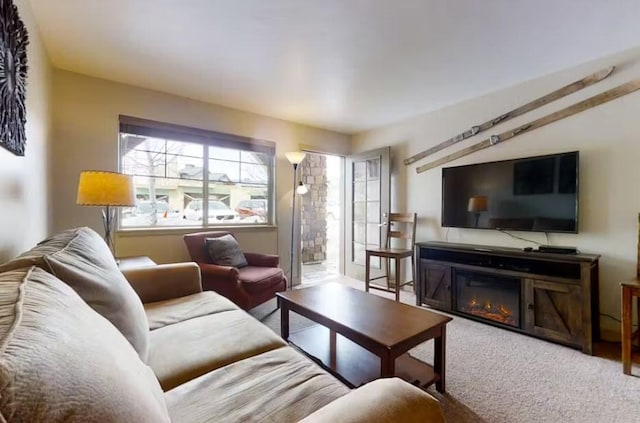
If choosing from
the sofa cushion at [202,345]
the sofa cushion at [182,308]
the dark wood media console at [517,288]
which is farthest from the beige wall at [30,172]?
the dark wood media console at [517,288]

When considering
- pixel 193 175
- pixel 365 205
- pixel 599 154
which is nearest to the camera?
pixel 599 154

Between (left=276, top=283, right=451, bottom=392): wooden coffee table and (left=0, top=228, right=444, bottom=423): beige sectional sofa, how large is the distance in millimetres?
414

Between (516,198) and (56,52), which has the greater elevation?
(56,52)

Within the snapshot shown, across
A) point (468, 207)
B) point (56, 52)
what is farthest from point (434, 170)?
point (56, 52)

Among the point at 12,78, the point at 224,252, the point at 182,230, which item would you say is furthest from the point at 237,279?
the point at 12,78

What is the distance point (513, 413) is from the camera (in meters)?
1.51

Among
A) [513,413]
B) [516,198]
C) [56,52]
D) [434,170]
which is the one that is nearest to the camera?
[513,413]

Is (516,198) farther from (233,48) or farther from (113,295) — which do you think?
(113,295)

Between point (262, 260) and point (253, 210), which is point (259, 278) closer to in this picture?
point (262, 260)

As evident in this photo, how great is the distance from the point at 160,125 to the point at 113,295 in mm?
2454

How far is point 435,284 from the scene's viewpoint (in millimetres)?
3020

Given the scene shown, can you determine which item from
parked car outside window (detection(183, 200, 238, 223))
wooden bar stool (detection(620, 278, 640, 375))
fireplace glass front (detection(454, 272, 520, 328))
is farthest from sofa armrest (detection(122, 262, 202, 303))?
wooden bar stool (detection(620, 278, 640, 375))

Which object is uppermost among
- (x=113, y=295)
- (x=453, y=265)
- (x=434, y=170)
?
(x=434, y=170)

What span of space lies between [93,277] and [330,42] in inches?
79.9
